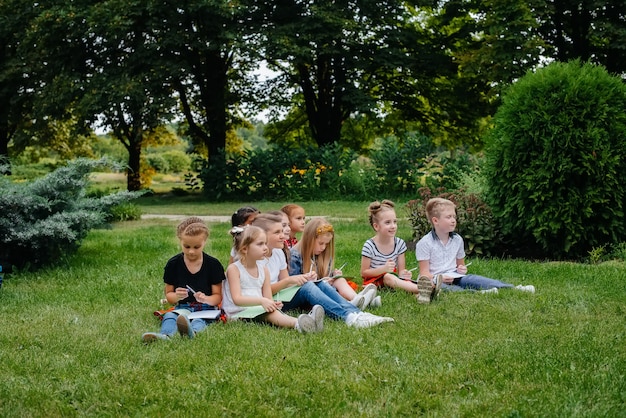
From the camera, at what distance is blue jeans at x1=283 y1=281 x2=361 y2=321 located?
17.4 feet

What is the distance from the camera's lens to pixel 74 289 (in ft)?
21.9

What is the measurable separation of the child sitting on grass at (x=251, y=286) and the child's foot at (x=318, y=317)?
22cm

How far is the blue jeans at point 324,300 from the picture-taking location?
17.4 feet

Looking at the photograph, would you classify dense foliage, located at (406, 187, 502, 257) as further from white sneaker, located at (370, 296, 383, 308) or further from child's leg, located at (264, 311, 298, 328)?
child's leg, located at (264, 311, 298, 328)

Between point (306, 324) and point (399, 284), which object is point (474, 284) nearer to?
point (399, 284)

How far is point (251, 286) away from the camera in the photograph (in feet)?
17.7

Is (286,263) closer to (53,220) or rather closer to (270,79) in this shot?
(53,220)

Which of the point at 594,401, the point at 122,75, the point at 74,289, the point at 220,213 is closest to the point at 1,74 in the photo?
the point at 122,75

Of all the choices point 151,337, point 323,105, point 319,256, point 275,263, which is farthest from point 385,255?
point 323,105

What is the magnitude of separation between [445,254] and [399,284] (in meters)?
0.58

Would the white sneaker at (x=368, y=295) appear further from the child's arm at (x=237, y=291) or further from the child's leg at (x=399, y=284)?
the child's arm at (x=237, y=291)

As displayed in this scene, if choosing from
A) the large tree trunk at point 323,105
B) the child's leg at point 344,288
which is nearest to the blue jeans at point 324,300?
the child's leg at point 344,288

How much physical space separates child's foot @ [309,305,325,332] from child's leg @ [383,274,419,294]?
5.06 ft

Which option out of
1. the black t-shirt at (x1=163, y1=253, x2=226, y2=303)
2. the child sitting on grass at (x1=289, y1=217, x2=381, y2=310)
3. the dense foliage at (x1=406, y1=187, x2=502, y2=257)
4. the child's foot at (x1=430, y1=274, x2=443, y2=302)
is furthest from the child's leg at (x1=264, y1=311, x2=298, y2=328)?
the dense foliage at (x1=406, y1=187, x2=502, y2=257)
